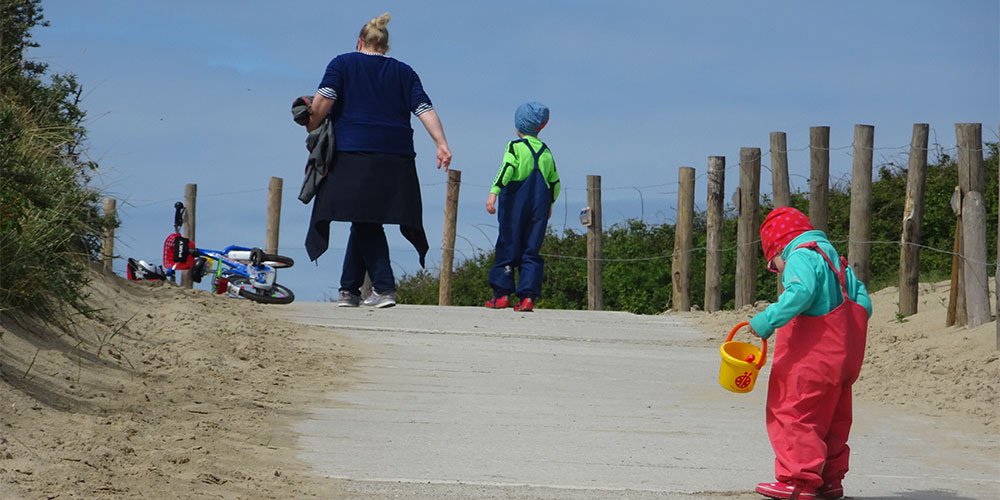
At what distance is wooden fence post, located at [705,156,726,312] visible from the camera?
15773mm

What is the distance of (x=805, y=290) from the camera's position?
5.65 metres

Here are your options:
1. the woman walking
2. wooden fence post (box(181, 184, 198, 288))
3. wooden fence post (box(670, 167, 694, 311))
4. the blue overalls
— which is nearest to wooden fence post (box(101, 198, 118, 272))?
the woman walking

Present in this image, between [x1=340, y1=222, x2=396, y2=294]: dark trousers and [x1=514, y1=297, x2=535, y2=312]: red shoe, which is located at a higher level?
[x1=340, y1=222, x2=396, y2=294]: dark trousers

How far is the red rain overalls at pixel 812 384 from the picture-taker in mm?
5699

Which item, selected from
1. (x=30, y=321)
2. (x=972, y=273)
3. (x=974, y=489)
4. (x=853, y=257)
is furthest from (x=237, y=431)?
(x=853, y=257)

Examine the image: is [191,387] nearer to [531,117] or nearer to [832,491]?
[832,491]

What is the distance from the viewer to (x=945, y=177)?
63.8ft

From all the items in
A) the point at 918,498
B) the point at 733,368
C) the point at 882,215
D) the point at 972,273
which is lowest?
the point at 918,498

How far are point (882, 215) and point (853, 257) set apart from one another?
23.4 feet

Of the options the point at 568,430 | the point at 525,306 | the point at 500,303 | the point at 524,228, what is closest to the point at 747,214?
the point at 524,228

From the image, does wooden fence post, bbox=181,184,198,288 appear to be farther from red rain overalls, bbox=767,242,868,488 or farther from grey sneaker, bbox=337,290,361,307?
red rain overalls, bbox=767,242,868,488

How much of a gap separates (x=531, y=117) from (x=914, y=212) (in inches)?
159

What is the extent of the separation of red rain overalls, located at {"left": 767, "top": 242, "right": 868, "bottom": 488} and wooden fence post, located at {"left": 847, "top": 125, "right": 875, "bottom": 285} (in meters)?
7.70

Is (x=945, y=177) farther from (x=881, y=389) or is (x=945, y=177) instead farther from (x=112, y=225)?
(x=112, y=225)
